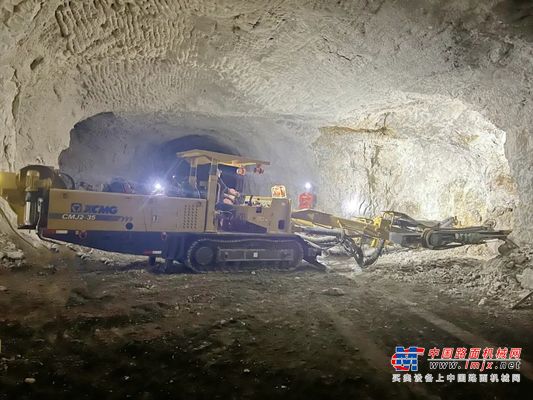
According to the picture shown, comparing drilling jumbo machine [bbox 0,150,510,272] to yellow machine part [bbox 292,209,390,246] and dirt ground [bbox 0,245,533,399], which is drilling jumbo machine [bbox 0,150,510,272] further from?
dirt ground [bbox 0,245,533,399]

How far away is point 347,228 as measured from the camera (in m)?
A: 7.77

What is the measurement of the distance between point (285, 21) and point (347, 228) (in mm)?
4116

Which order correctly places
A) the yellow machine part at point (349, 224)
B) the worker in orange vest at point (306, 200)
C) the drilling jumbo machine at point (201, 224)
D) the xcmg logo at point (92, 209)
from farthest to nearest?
the worker in orange vest at point (306, 200)
the yellow machine part at point (349, 224)
the xcmg logo at point (92, 209)
the drilling jumbo machine at point (201, 224)

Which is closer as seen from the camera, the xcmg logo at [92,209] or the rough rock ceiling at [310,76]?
the rough rock ceiling at [310,76]

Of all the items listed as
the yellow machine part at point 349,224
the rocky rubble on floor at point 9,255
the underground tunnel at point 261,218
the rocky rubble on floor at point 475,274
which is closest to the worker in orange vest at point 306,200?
the underground tunnel at point 261,218

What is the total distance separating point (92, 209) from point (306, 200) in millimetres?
7629

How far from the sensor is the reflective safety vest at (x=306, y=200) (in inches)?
489

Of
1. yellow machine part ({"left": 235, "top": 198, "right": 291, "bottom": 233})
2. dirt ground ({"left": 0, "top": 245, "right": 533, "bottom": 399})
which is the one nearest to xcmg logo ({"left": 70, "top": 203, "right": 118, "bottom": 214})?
dirt ground ({"left": 0, "top": 245, "right": 533, "bottom": 399})

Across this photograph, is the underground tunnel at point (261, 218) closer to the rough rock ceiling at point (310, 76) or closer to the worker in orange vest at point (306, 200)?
the rough rock ceiling at point (310, 76)

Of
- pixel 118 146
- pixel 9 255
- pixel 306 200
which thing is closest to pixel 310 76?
pixel 306 200

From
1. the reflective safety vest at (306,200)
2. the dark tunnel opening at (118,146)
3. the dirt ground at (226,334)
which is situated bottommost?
the dirt ground at (226,334)

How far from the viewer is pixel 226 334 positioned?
3682 mm

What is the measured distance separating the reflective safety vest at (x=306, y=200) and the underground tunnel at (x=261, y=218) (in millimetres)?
2335

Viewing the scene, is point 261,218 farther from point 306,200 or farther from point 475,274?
point 306,200
